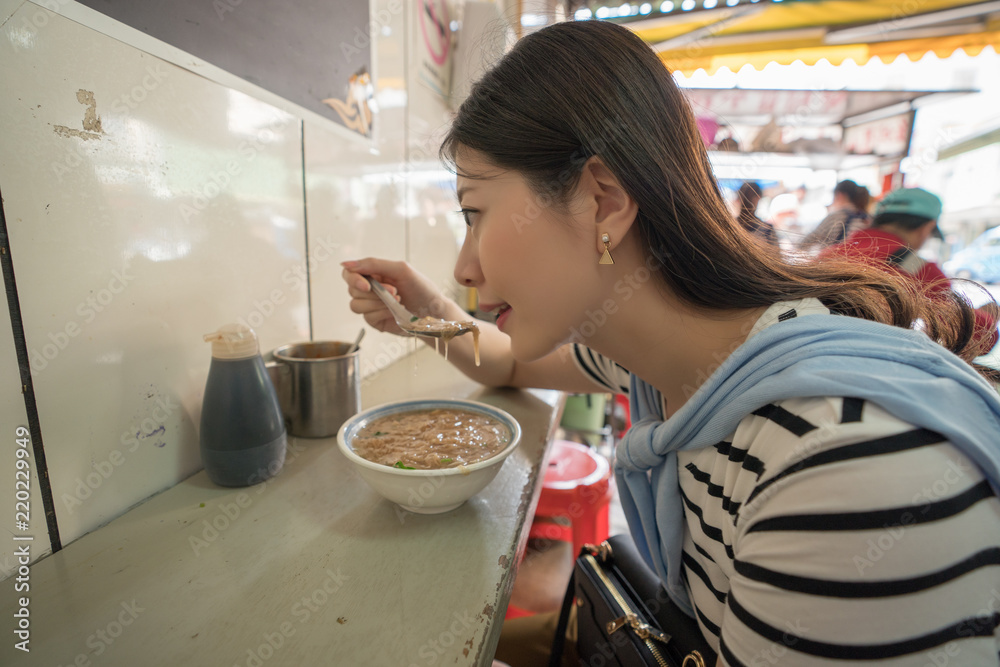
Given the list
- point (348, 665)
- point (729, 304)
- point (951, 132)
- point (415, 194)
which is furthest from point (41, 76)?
point (951, 132)

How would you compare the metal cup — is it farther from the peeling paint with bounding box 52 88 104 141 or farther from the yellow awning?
the yellow awning

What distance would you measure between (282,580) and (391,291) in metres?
0.89

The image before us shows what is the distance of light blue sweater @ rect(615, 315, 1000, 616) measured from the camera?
0.56m

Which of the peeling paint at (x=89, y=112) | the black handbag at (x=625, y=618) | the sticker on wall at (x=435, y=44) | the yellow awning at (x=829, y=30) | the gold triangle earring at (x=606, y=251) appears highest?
the yellow awning at (x=829, y=30)

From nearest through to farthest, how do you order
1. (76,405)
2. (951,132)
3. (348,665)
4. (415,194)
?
(348,665) → (76,405) → (415,194) → (951,132)

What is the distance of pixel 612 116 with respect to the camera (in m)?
0.81

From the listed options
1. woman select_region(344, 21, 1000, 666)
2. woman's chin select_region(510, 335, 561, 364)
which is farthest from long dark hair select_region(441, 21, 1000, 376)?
woman's chin select_region(510, 335, 561, 364)

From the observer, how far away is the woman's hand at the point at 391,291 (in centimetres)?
133

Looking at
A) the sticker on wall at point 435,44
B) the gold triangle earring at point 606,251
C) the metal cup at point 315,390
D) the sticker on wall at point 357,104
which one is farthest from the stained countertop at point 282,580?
the sticker on wall at point 435,44

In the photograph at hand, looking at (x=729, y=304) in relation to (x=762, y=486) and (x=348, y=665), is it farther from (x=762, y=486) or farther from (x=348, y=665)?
(x=348, y=665)

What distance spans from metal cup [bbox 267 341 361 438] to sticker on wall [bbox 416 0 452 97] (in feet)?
5.83

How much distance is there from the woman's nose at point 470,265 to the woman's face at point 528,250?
0.06 ft

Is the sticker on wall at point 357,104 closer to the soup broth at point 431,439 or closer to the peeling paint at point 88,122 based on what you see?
the peeling paint at point 88,122

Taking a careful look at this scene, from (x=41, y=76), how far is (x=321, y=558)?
2.89ft
